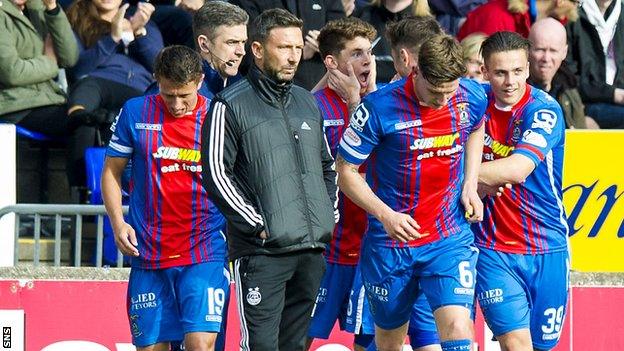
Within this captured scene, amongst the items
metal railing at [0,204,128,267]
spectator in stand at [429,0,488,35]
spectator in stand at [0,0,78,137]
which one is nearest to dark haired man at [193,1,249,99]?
metal railing at [0,204,128,267]

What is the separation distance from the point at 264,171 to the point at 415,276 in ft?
4.25

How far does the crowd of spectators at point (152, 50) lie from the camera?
11.7m

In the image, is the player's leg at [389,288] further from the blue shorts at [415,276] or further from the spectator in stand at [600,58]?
the spectator in stand at [600,58]

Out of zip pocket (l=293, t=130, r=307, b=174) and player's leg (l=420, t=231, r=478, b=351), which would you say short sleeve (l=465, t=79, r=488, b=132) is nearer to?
player's leg (l=420, t=231, r=478, b=351)

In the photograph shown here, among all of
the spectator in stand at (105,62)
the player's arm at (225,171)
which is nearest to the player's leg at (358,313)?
the player's arm at (225,171)

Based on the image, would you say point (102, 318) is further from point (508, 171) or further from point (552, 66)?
point (552, 66)

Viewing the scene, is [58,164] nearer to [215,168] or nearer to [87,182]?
[87,182]

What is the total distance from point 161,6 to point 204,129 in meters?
4.74

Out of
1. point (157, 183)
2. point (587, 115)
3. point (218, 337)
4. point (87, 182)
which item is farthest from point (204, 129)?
point (587, 115)

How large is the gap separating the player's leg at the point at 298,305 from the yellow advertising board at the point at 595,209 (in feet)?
11.2

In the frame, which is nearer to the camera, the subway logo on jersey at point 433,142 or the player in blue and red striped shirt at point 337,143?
the subway logo on jersey at point 433,142

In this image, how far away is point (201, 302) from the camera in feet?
29.6

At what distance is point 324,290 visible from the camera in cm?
973

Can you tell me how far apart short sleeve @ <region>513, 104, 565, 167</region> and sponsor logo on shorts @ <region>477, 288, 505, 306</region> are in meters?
0.80
